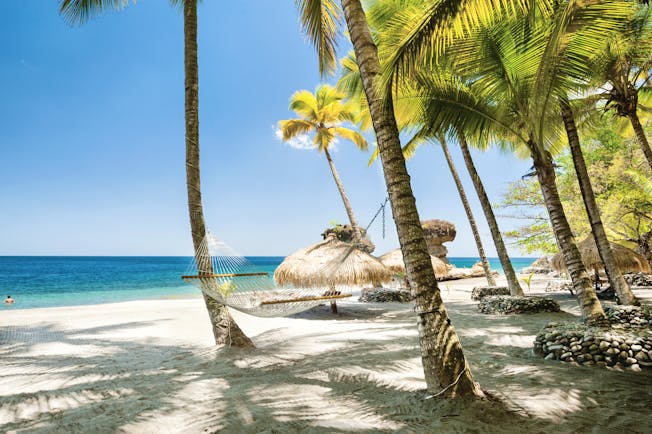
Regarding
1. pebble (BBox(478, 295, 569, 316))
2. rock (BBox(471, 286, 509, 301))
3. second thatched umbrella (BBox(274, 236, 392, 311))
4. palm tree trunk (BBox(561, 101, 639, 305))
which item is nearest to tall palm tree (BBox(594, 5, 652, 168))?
palm tree trunk (BBox(561, 101, 639, 305))

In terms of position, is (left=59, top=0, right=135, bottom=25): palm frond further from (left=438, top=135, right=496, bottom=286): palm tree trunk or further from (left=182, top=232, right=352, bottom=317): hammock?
(left=438, top=135, right=496, bottom=286): palm tree trunk

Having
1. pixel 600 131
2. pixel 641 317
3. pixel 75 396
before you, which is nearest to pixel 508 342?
pixel 641 317

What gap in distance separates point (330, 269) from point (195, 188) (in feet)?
10.8

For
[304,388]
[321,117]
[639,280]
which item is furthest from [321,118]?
[639,280]

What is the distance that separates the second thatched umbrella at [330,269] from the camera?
6039 mm

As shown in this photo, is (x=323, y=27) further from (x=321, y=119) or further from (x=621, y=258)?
(x=621, y=258)

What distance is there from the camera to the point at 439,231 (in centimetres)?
1748

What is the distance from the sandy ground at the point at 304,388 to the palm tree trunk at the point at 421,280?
0.12m

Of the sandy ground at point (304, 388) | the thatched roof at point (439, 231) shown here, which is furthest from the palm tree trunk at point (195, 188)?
the thatched roof at point (439, 231)

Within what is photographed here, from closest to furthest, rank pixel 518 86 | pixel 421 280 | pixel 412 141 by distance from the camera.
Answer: pixel 421 280, pixel 518 86, pixel 412 141

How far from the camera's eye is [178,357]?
11.0 feet

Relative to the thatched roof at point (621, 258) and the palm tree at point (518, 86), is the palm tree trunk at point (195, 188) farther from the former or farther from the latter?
the thatched roof at point (621, 258)

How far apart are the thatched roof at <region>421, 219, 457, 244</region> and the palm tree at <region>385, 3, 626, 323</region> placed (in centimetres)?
1355

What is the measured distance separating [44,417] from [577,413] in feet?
9.99
